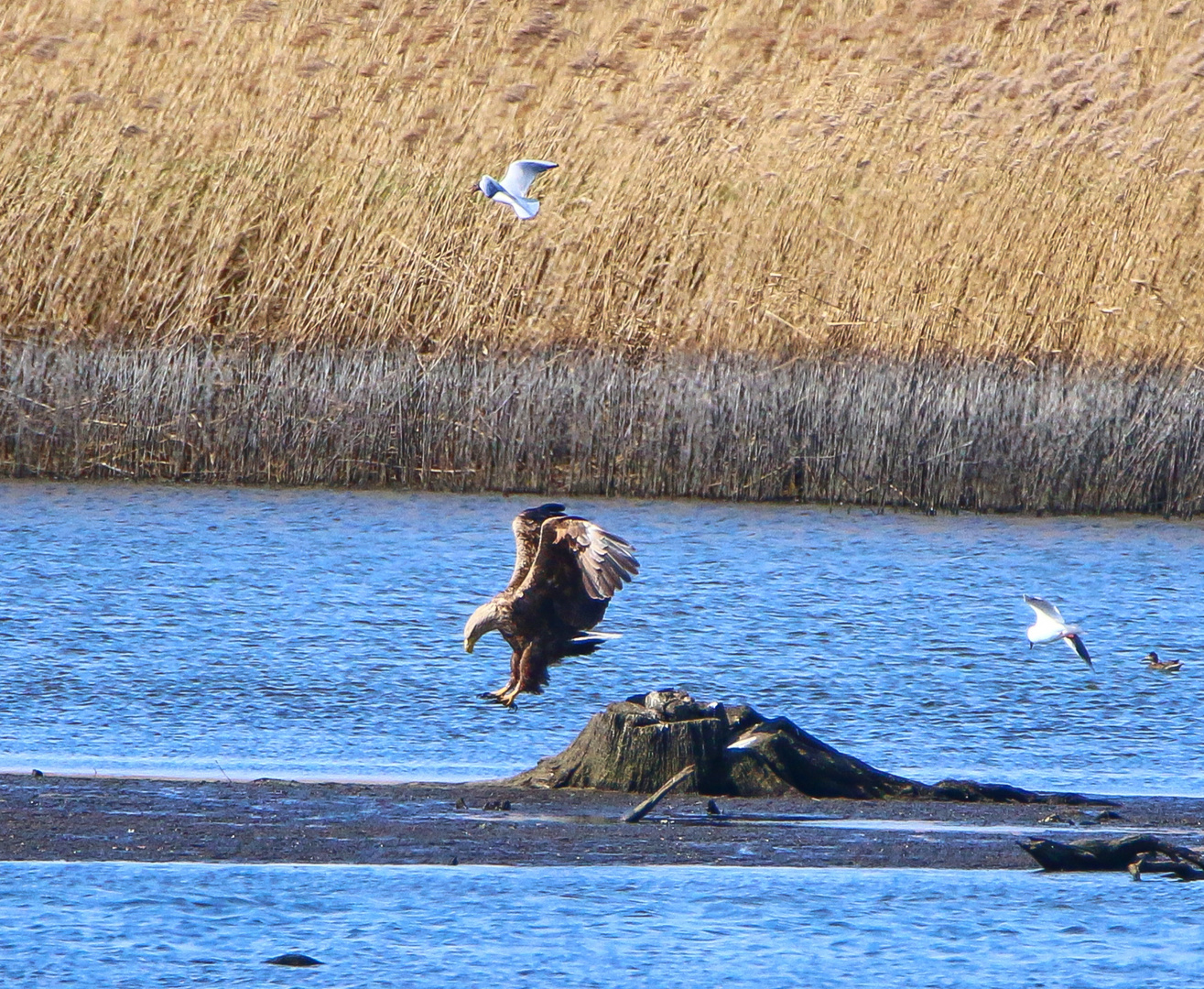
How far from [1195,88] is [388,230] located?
8.49 metres

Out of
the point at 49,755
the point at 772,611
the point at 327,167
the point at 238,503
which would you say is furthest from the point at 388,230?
the point at 49,755

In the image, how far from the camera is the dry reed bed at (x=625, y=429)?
13.2 m

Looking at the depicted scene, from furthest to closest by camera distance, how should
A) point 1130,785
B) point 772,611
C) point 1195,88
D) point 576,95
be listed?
1. point 1195,88
2. point 576,95
3. point 772,611
4. point 1130,785

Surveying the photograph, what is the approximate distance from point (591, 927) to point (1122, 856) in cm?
149

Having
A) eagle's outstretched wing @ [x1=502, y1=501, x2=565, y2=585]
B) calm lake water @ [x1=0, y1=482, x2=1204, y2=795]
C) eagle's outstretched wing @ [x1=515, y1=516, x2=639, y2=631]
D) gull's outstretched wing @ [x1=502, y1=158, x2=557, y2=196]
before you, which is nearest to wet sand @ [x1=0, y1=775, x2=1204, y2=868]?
calm lake water @ [x1=0, y1=482, x2=1204, y2=795]

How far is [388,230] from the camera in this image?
15.2 meters

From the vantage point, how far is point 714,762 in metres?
6.83

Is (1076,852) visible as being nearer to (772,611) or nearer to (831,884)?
(831,884)

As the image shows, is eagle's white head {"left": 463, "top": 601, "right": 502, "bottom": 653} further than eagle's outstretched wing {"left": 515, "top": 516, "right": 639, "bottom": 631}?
Yes

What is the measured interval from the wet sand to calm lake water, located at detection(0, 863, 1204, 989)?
0.42 feet

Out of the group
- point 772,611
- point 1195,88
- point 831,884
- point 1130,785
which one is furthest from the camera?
point 1195,88

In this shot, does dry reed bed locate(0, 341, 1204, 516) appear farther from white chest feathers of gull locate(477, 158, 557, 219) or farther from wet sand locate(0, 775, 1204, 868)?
wet sand locate(0, 775, 1204, 868)

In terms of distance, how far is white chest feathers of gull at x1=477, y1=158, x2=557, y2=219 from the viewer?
8273mm

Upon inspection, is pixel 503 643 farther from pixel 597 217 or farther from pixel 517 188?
pixel 597 217
